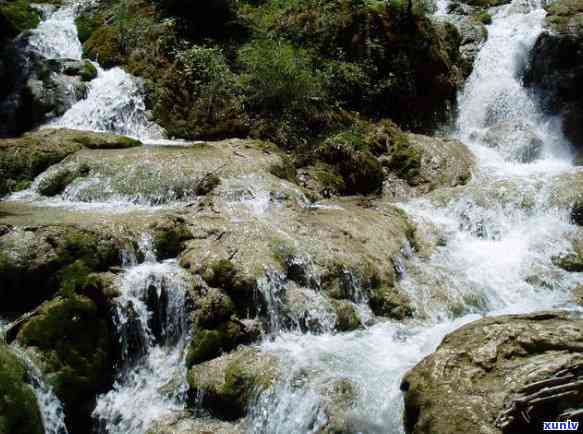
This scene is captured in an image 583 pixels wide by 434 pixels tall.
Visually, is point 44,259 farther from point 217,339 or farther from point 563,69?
point 563,69

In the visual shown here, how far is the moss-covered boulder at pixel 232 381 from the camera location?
6277mm

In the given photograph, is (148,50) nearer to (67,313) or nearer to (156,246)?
(156,246)

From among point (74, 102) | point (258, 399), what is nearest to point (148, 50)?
point (74, 102)

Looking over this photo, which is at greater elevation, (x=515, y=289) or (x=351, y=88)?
(x=351, y=88)

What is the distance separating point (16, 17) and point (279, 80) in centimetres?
921

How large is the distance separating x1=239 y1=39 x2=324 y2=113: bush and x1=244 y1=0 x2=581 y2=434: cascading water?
3.81 metres

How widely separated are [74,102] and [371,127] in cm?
748

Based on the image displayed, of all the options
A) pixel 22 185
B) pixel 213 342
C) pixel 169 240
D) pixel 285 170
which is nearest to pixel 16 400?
pixel 213 342

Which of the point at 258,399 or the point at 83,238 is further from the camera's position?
the point at 83,238

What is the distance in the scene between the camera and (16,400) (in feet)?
18.6

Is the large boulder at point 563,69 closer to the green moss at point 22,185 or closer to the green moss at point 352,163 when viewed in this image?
the green moss at point 352,163

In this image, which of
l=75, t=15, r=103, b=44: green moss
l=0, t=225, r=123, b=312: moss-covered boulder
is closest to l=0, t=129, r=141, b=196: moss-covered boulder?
l=0, t=225, r=123, b=312: moss-covered boulder

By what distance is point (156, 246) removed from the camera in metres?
8.05

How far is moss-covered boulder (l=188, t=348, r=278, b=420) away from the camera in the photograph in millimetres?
6277
